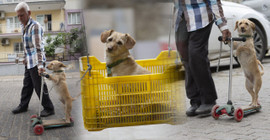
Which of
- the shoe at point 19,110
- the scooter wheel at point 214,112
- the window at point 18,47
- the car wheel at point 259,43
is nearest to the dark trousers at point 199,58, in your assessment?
the scooter wheel at point 214,112

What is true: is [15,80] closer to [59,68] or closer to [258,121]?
[59,68]

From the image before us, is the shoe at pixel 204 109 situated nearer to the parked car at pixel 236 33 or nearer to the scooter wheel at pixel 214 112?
the scooter wheel at pixel 214 112

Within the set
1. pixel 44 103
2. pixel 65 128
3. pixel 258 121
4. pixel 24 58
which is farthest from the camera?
pixel 24 58

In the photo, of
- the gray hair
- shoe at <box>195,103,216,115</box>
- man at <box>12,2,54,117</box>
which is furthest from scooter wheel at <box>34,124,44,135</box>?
shoe at <box>195,103,216,115</box>

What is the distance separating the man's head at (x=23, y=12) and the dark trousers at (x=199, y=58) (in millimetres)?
1889

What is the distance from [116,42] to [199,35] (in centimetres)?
144

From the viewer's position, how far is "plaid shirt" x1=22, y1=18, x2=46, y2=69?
12.4 ft

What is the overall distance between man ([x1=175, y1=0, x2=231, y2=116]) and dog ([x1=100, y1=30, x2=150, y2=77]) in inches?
42.0

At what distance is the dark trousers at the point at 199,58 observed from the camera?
10.2 ft

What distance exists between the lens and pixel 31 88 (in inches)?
174

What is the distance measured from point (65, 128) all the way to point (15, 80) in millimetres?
2420

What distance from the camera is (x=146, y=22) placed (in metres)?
1.55

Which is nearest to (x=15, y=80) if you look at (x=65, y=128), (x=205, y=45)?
(x=65, y=128)

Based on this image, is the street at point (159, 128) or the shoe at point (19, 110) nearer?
the street at point (159, 128)
